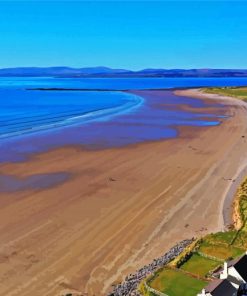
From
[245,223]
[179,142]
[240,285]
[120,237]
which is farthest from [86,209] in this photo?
[179,142]

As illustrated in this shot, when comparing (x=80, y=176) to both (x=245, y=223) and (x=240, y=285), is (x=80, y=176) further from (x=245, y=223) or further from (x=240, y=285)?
(x=240, y=285)

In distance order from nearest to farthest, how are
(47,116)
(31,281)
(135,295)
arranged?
(135,295) → (31,281) → (47,116)

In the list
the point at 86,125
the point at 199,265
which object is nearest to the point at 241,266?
the point at 199,265

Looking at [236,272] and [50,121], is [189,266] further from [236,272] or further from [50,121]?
[50,121]

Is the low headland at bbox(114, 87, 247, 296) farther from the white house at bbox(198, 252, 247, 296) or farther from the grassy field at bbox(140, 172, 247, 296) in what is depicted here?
the white house at bbox(198, 252, 247, 296)

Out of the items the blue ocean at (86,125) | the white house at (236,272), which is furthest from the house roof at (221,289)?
the blue ocean at (86,125)

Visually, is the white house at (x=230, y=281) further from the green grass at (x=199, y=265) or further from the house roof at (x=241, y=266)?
the green grass at (x=199, y=265)
